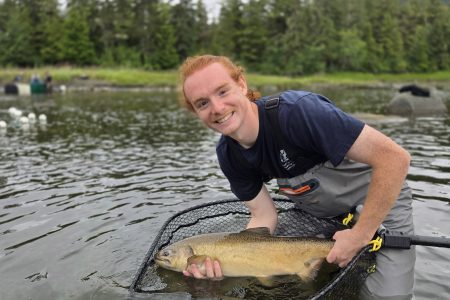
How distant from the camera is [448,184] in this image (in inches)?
312

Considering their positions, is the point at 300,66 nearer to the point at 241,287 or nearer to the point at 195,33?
the point at 195,33

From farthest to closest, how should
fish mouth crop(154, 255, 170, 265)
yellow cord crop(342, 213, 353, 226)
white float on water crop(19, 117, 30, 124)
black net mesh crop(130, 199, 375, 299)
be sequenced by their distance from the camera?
1. white float on water crop(19, 117, 30, 124)
2. fish mouth crop(154, 255, 170, 265)
3. yellow cord crop(342, 213, 353, 226)
4. black net mesh crop(130, 199, 375, 299)

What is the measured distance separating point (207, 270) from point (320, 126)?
5.44ft

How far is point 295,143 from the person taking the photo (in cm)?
357

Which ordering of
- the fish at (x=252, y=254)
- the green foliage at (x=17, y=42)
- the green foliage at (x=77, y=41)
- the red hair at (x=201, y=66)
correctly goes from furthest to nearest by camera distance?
the green foliage at (x=77, y=41) < the green foliage at (x=17, y=42) < the fish at (x=252, y=254) < the red hair at (x=201, y=66)

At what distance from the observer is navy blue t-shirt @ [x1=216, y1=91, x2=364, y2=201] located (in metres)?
3.29

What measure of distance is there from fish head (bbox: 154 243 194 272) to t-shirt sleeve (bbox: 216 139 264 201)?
728 mm

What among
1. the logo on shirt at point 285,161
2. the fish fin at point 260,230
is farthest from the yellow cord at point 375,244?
the fish fin at point 260,230

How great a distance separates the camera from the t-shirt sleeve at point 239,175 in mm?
4082

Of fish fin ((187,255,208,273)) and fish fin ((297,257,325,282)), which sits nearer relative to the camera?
fish fin ((297,257,325,282))

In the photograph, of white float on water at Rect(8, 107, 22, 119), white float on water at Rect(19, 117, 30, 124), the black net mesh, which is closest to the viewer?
the black net mesh

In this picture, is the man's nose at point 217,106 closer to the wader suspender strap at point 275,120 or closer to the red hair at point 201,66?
the red hair at point 201,66

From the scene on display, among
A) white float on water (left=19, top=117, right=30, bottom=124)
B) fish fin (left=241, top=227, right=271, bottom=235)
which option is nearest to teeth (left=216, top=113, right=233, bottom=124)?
fish fin (left=241, top=227, right=271, bottom=235)

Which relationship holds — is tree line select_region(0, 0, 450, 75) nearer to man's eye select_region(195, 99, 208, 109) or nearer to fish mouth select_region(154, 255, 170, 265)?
fish mouth select_region(154, 255, 170, 265)
